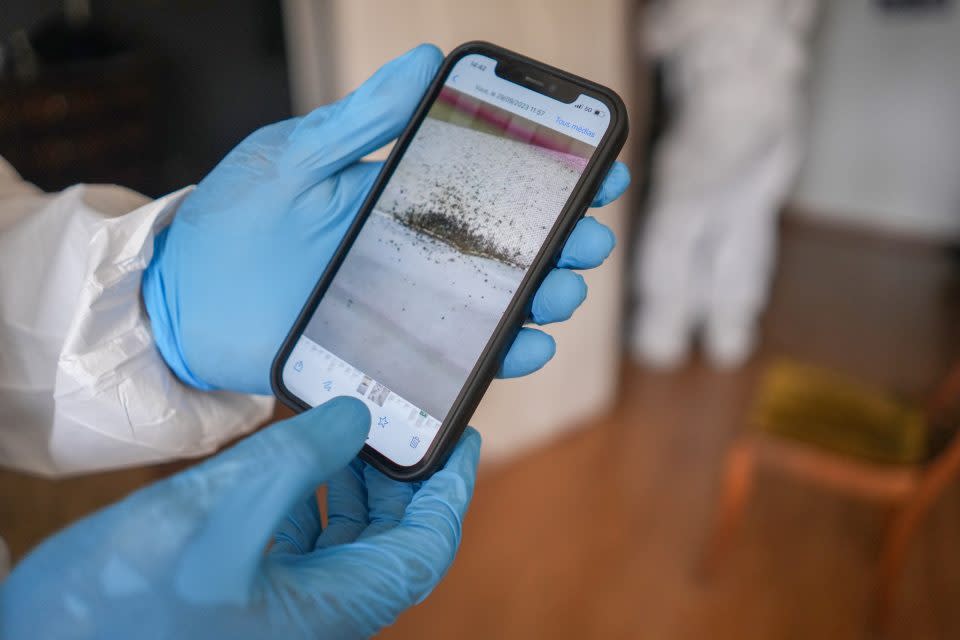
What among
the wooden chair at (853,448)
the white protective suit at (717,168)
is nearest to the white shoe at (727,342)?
the white protective suit at (717,168)

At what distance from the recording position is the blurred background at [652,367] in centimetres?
134

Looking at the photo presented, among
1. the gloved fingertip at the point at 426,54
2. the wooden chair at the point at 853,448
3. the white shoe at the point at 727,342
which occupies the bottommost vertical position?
the white shoe at the point at 727,342

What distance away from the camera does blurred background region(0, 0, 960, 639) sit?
1340mm

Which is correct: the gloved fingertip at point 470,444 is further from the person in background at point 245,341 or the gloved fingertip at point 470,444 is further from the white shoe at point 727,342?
the white shoe at point 727,342

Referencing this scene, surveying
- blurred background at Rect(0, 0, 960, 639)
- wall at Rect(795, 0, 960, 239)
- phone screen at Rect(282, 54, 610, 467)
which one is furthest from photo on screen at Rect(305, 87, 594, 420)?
wall at Rect(795, 0, 960, 239)

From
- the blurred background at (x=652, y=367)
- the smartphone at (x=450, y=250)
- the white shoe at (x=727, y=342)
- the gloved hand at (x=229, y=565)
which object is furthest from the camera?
the white shoe at (x=727, y=342)

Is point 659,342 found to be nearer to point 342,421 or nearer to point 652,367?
point 652,367

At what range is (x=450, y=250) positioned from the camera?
55 cm

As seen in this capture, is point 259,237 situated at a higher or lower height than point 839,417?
higher

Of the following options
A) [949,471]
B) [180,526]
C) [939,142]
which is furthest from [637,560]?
[939,142]

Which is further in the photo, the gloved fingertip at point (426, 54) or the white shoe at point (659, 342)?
the white shoe at point (659, 342)

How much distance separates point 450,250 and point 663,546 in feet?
3.93

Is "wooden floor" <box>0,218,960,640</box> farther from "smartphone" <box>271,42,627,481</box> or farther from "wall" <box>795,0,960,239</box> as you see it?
"wall" <box>795,0,960,239</box>

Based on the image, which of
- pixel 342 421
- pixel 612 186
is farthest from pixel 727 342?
pixel 342 421
